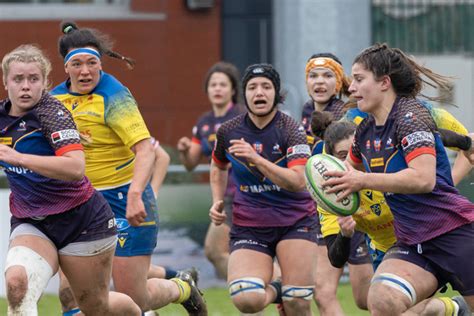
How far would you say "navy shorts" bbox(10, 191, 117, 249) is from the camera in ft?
24.5

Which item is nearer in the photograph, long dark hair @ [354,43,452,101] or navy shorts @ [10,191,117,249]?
long dark hair @ [354,43,452,101]

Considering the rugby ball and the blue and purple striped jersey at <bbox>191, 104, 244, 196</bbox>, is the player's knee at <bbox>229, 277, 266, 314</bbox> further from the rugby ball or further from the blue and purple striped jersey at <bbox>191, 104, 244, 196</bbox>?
the blue and purple striped jersey at <bbox>191, 104, 244, 196</bbox>

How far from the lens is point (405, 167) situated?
711 centimetres

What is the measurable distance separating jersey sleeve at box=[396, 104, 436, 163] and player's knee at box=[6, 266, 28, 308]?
2.14m

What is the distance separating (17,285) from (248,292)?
2.06 m

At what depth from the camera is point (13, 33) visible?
1792 centimetres

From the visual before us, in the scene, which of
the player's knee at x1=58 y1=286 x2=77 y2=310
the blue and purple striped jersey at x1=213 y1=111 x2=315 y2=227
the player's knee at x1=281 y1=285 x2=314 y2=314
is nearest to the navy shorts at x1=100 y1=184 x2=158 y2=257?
the player's knee at x1=58 y1=286 x2=77 y2=310

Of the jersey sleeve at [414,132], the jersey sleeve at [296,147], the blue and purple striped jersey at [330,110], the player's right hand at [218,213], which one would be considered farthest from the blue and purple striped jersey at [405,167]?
the blue and purple striped jersey at [330,110]

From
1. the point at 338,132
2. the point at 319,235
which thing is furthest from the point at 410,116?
the point at 319,235

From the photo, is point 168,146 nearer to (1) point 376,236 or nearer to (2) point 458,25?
(2) point 458,25

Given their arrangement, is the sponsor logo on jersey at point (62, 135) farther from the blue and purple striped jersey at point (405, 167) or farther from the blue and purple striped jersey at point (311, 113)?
the blue and purple striped jersey at point (311, 113)

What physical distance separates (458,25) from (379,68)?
1136 centimetres

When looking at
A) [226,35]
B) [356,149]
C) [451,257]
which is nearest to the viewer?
[451,257]

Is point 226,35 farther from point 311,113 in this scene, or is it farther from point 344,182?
point 344,182
